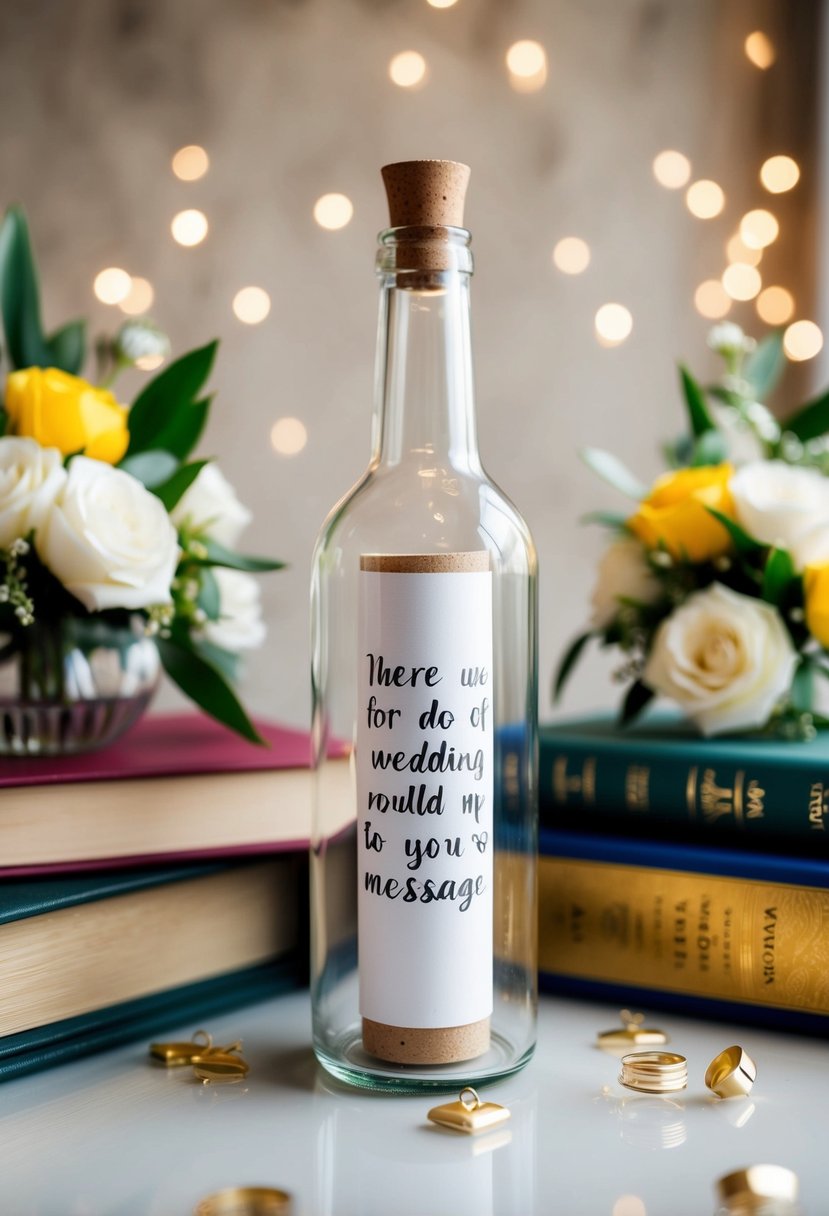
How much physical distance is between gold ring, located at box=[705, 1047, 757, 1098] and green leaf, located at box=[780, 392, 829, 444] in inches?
19.7

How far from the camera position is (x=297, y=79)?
1018mm

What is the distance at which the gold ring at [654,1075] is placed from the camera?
23.0 inches

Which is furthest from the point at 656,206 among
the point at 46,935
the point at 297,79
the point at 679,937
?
the point at 46,935

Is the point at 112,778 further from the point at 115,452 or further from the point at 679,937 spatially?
the point at 679,937

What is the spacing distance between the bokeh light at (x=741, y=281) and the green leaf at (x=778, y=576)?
18.0 inches

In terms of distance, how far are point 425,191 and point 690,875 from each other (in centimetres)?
40

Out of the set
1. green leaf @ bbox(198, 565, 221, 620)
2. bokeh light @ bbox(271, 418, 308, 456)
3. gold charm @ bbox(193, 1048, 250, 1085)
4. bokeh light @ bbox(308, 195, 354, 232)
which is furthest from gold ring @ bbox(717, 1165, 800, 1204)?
bokeh light @ bbox(308, 195, 354, 232)

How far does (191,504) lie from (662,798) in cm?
36

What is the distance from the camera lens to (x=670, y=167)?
44.3 inches

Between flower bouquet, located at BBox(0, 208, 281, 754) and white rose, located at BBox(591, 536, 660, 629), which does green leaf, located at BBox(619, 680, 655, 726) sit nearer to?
white rose, located at BBox(591, 536, 660, 629)

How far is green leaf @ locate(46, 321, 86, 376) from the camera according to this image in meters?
0.79

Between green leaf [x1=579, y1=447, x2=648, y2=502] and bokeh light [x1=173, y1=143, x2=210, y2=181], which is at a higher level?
bokeh light [x1=173, y1=143, x2=210, y2=181]

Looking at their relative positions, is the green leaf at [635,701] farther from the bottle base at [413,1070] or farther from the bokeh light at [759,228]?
the bokeh light at [759,228]

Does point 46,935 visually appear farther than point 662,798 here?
No
